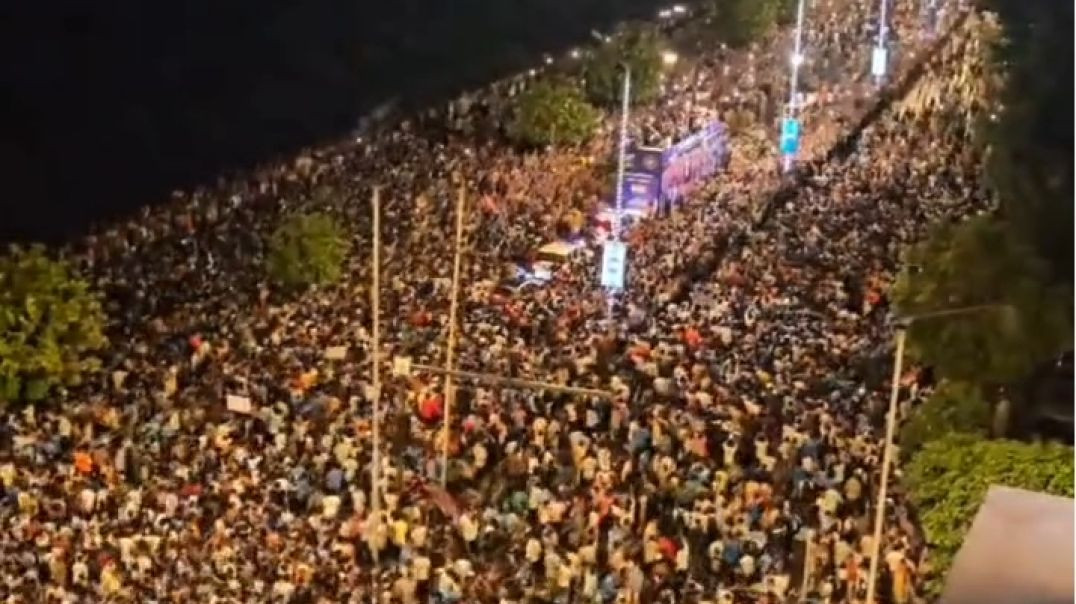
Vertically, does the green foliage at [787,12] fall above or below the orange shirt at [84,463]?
above

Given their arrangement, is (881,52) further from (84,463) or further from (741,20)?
(84,463)

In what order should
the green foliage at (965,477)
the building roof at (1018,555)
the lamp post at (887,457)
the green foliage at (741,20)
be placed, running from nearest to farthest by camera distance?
the building roof at (1018,555) < the lamp post at (887,457) < the green foliage at (965,477) < the green foliage at (741,20)

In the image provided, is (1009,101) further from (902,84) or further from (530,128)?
(902,84)

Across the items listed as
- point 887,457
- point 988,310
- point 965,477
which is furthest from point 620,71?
point 887,457

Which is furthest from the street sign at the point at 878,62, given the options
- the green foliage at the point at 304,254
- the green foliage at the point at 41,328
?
the green foliage at the point at 41,328

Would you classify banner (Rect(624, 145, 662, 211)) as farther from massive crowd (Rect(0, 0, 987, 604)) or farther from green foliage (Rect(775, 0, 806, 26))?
green foliage (Rect(775, 0, 806, 26))

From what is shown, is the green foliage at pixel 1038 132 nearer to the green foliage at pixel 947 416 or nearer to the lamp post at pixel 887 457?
the lamp post at pixel 887 457
